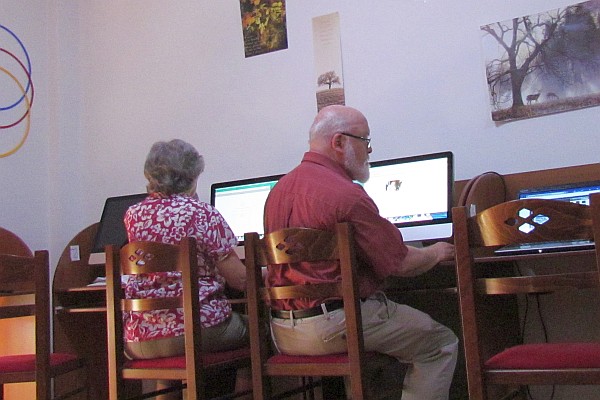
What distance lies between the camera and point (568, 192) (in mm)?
2395

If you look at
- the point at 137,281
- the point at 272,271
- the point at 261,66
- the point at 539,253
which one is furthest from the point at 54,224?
the point at 539,253

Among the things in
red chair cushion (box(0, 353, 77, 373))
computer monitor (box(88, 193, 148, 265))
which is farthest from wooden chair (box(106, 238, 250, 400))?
computer monitor (box(88, 193, 148, 265))

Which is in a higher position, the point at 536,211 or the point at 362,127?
the point at 362,127

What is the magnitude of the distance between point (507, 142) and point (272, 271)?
1.19m

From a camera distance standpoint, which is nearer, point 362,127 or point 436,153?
point 362,127

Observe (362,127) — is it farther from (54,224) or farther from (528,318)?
(54,224)

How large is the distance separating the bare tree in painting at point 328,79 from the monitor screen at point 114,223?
39.5 inches

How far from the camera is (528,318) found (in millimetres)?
2604

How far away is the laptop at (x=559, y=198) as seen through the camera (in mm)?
1966

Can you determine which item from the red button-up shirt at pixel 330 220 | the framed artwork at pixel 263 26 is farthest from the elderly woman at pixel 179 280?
the framed artwork at pixel 263 26

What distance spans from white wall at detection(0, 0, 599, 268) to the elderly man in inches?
36.1

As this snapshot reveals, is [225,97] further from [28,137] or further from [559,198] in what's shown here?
[559,198]

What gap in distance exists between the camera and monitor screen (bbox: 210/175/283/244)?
3.01m

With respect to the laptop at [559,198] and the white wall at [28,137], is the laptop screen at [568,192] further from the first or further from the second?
the white wall at [28,137]
